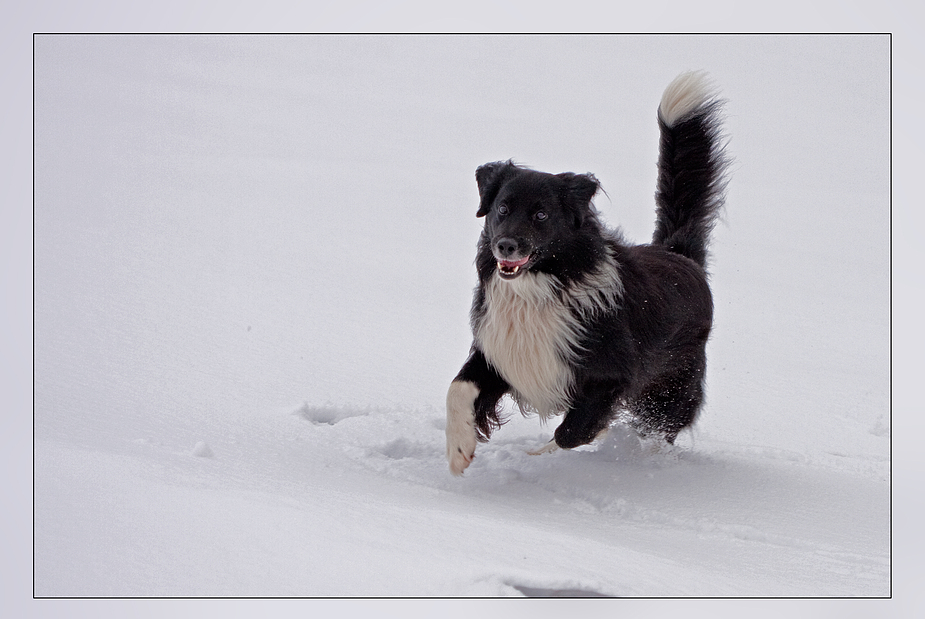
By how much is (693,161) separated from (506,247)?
2.08 m

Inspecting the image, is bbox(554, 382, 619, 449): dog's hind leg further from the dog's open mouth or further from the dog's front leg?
the dog's open mouth

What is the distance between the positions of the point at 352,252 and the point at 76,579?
5788 millimetres

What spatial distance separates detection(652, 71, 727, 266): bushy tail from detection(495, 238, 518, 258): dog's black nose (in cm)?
186

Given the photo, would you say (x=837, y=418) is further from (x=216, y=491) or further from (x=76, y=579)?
(x=76, y=579)

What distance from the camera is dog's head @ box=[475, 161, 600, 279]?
182 inches

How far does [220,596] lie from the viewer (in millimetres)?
3564

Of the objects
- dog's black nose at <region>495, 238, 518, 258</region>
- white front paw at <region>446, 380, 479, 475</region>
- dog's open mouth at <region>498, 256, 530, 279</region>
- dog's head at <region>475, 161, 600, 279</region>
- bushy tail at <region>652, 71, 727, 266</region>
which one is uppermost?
bushy tail at <region>652, 71, 727, 266</region>

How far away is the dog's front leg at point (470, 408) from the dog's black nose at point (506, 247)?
0.71 m

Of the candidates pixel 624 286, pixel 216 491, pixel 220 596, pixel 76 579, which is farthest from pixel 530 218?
pixel 76 579

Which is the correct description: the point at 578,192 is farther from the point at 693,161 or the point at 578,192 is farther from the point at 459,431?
the point at 693,161

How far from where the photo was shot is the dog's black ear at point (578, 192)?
4.80 meters

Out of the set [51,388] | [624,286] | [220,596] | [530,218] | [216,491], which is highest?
[530,218]

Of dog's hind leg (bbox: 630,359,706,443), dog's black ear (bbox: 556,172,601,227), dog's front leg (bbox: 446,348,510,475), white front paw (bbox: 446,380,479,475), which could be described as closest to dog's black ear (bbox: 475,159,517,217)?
dog's black ear (bbox: 556,172,601,227)

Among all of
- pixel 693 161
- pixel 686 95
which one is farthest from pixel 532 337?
pixel 686 95
